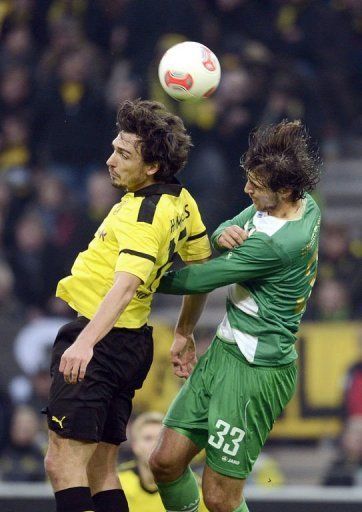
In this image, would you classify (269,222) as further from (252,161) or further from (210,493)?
(210,493)

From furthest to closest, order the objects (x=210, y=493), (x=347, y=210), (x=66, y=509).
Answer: (x=347, y=210) < (x=210, y=493) < (x=66, y=509)

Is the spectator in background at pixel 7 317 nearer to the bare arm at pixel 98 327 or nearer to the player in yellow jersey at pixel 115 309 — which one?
the player in yellow jersey at pixel 115 309

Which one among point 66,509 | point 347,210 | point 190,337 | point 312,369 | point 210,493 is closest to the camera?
point 66,509

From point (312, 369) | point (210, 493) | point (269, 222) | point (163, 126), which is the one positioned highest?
point (163, 126)

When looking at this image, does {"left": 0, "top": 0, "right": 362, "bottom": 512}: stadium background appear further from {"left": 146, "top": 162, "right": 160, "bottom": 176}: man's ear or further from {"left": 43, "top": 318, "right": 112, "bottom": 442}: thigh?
{"left": 146, "top": 162, "right": 160, "bottom": 176}: man's ear

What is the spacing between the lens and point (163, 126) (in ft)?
14.4

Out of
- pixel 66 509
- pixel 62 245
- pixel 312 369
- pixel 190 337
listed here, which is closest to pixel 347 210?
pixel 312 369

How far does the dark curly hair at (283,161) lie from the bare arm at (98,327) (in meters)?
0.74

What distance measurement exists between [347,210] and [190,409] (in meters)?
4.40

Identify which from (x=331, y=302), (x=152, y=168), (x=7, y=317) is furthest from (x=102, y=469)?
(x=7, y=317)

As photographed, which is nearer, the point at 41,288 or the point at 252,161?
the point at 252,161

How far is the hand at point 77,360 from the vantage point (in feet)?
13.3

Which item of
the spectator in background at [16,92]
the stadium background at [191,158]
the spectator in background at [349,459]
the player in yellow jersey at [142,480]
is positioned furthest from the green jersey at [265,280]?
the spectator in background at [16,92]

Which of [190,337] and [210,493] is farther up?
[190,337]
